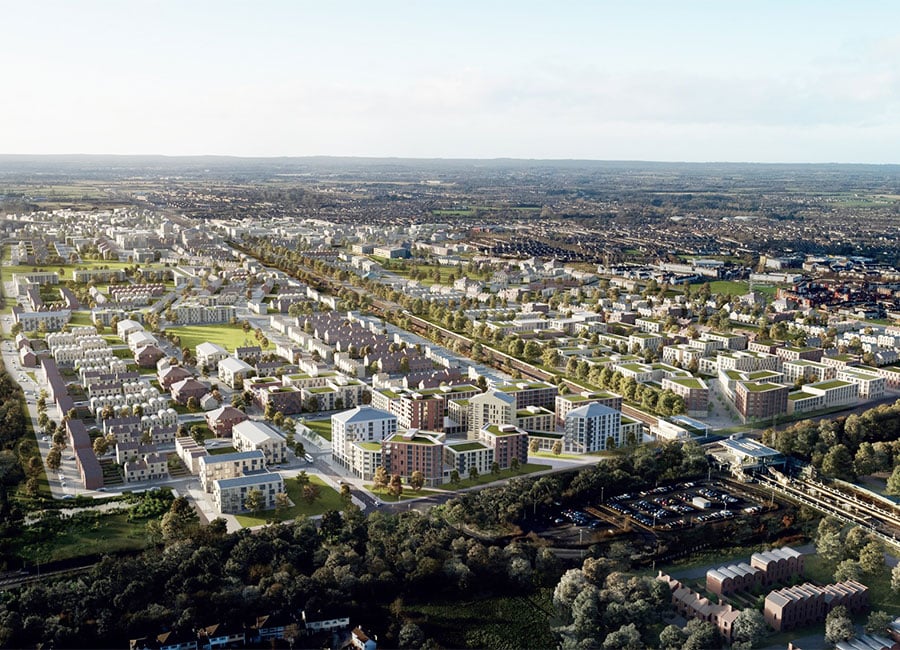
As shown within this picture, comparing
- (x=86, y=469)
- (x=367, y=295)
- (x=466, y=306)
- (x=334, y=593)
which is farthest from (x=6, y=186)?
(x=334, y=593)

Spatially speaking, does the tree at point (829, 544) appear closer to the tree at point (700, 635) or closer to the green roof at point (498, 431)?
the tree at point (700, 635)

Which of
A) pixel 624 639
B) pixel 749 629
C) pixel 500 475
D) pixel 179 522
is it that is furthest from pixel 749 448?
pixel 179 522

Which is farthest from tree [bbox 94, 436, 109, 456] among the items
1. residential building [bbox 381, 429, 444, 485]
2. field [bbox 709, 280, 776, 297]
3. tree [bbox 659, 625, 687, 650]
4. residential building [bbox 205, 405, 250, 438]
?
field [bbox 709, 280, 776, 297]

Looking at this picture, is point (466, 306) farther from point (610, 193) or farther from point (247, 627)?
point (610, 193)

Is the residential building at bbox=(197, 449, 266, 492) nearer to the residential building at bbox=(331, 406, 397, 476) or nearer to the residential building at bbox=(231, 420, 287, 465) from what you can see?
the residential building at bbox=(231, 420, 287, 465)

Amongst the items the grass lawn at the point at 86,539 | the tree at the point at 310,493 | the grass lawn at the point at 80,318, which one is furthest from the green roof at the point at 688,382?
the grass lawn at the point at 80,318

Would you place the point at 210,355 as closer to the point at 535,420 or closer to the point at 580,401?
the point at 535,420
